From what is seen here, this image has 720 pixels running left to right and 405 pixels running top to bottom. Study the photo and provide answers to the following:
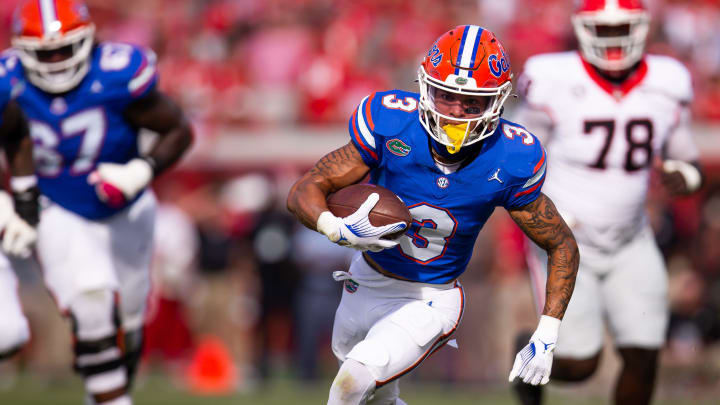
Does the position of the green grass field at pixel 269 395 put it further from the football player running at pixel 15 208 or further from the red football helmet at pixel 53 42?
the red football helmet at pixel 53 42

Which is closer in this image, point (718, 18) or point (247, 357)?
point (247, 357)

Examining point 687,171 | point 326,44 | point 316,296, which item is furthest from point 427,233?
point 326,44

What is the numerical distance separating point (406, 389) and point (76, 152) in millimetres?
4247

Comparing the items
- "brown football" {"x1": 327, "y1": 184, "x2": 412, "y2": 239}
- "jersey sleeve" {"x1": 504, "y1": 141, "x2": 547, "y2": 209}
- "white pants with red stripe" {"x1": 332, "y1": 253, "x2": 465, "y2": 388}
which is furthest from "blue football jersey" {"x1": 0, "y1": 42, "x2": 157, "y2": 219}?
"jersey sleeve" {"x1": 504, "y1": 141, "x2": 547, "y2": 209}

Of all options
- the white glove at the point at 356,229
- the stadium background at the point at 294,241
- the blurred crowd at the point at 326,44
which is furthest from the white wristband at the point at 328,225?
the blurred crowd at the point at 326,44

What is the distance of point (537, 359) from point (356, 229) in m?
0.83

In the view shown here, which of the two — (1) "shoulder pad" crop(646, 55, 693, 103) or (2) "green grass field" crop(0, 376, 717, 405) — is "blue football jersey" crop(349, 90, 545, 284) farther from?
(2) "green grass field" crop(0, 376, 717, 405)

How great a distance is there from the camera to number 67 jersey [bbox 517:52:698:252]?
5246 mm

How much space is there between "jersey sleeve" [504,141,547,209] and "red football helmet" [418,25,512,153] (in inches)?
8.0

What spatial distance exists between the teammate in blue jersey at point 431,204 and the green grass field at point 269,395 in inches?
145

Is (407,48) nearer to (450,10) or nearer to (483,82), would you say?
(450,10)

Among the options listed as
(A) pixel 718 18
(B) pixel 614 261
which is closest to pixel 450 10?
(A) pixel 718 18

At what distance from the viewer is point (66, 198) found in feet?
17.7

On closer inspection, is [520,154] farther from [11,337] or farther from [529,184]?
[11,337]
